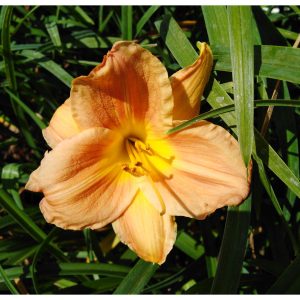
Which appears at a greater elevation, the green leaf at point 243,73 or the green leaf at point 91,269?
the green leaf at point 243,73

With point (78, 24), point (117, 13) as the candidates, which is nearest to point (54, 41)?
point (78, 24)

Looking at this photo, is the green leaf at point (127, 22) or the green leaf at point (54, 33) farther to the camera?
the green leaf at point (54, 33)

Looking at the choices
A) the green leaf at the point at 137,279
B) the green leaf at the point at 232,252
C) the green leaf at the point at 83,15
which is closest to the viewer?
the green leaf at the point at 232,252

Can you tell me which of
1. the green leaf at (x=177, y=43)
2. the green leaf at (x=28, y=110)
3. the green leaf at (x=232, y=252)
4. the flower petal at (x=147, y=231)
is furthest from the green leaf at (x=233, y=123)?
the green leaf at (x=28, y=110)

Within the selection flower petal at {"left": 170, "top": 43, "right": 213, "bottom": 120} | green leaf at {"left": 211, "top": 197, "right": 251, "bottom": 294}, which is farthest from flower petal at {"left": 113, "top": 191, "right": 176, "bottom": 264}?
flower petal at {"left": 170, "top": 43, "right": 213, "bottom": 120}

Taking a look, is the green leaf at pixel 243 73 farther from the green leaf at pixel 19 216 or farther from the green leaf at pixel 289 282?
the green leaf at pixel 19 216

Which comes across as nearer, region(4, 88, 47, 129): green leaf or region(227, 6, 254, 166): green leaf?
region(227, 6, 254, 166): green leaf

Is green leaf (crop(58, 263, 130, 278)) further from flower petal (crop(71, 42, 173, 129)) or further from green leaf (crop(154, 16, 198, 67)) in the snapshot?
green leaf (crop(154, 16, 198, 67))

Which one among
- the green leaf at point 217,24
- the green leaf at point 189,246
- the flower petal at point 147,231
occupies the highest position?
the green leaf at point 217,24
